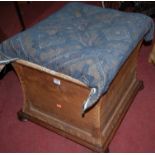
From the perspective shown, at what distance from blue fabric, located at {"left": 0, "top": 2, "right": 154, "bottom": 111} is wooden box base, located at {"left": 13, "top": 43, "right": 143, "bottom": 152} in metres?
0.07

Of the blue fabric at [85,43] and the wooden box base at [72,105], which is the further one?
the wooden box base at [72,105]

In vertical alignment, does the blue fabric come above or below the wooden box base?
above

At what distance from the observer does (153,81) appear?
1885 mm

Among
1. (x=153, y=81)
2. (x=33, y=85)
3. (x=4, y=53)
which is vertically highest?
(x=4, y=53)

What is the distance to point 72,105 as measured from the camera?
4.27 feet

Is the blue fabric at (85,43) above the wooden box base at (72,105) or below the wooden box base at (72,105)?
above

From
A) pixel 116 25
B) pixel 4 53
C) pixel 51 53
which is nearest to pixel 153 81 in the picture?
pixel 116 25

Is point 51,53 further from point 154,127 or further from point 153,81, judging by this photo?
point 153,81

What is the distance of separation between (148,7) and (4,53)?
6.16 feet

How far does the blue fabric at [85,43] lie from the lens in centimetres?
108

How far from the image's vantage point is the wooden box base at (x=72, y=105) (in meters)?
1.23

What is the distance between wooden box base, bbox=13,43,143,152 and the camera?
123cm

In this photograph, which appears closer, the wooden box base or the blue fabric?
the blue fabric

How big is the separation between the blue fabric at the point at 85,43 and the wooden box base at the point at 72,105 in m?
0.07
